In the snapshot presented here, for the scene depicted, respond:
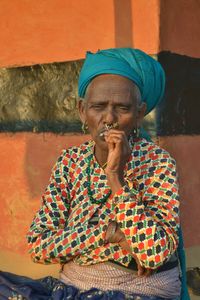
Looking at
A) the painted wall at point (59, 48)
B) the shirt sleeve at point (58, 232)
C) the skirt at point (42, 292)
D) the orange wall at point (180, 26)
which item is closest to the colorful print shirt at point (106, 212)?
the shirt sleeve at point (58, 232)

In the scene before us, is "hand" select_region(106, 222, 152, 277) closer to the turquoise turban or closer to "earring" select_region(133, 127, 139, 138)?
"earring" select_region(133, 127, 139, 138)

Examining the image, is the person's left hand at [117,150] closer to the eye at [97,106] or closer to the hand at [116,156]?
the hand at [116,156]

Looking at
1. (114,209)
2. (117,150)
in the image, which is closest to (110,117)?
(117,150)

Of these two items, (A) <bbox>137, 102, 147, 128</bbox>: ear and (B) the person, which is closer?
(B) the person

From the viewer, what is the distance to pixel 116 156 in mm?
2164

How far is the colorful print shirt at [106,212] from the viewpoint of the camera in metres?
2.09

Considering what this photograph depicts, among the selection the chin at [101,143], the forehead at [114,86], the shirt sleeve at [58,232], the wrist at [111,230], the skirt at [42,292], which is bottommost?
the skirt at [42,292]

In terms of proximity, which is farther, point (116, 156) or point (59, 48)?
point (59, 48)

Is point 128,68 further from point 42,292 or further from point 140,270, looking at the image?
point 42,292

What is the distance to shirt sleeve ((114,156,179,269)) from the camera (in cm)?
207

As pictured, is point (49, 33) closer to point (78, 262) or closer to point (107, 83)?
point (107, 83)

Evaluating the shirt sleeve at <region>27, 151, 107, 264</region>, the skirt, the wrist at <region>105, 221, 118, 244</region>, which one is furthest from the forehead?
the skirt

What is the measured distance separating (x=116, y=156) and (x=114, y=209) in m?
0.26

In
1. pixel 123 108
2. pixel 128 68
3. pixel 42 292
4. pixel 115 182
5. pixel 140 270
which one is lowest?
Result: pixel 42 292
